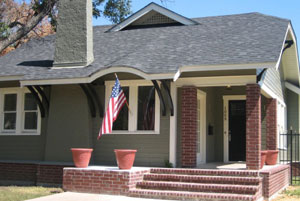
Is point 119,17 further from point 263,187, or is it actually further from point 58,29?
point 263,187

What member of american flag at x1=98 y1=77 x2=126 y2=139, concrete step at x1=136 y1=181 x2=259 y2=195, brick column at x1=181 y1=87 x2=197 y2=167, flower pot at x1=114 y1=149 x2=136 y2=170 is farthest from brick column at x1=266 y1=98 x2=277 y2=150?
flower pot at x1=114 y1=149 x2=136 y2=170

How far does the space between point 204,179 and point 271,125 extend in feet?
15.9

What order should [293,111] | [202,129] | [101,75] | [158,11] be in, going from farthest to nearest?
[293,111] → [158,11] → [202,129] → [101,75]

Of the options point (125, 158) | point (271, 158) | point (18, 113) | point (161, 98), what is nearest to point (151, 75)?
point (161, 98)

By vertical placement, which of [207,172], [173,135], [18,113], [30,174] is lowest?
[30,174]

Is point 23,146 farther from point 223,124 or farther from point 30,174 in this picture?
point 223,124

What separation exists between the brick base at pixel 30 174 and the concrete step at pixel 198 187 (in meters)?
2.79

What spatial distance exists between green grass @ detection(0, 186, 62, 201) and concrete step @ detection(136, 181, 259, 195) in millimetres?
2358

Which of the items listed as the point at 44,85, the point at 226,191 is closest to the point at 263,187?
the point at 226,191

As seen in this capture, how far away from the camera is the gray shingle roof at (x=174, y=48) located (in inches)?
438

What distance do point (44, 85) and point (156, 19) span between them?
502cm

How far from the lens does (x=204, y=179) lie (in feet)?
32.6

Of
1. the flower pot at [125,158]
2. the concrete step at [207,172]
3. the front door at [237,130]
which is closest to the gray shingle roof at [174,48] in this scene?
the flower pot at [125,158]

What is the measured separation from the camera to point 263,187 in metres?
9.79
